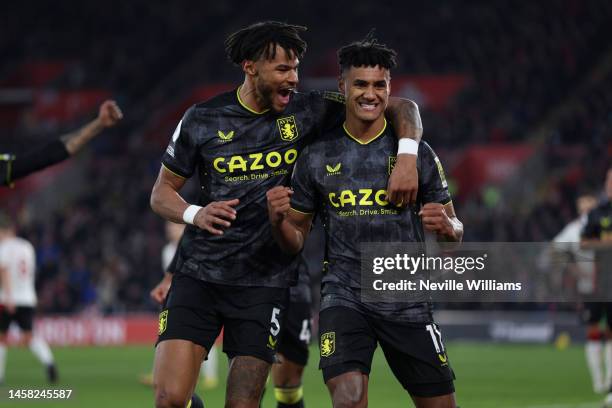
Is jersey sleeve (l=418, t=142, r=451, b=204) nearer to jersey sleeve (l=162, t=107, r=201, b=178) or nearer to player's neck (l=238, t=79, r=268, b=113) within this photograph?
player's neck (l=238, t=79, r=268, b=113)

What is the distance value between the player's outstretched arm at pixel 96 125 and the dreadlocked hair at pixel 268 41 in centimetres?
102

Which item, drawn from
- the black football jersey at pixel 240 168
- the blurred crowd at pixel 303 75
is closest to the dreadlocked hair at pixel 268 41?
the black football jersey at pixel 240 168

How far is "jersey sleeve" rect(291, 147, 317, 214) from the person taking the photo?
6.63 meters

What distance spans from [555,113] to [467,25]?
184 inches

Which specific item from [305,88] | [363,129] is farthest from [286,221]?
[305,88]

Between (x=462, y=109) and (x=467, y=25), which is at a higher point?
(x=467, y=25)

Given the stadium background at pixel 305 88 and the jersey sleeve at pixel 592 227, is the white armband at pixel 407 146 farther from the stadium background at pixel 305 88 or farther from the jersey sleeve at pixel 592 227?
the stadium background at pixel 305 88

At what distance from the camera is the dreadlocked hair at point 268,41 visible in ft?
22.2

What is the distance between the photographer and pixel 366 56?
649 cm

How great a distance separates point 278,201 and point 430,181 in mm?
915

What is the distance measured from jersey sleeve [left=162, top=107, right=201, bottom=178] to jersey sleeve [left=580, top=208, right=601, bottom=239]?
650 centimetres

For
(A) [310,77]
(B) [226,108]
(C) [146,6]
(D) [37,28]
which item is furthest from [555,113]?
(B) [226,108]

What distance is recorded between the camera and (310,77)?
1353 inches

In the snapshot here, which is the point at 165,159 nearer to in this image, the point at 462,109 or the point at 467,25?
the point at 462,109
